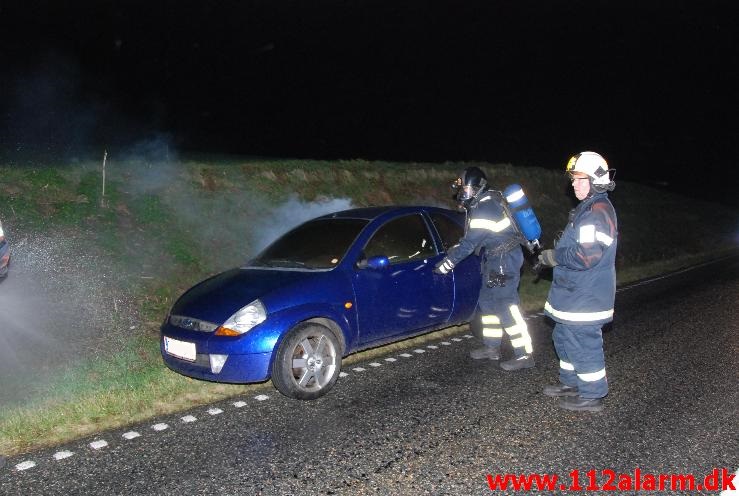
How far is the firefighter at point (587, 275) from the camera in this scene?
192 inches

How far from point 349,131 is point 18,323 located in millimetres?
22711

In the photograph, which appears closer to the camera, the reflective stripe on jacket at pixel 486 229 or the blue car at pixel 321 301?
the blue car at pixel 321 301

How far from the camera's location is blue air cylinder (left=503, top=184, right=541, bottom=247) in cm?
588

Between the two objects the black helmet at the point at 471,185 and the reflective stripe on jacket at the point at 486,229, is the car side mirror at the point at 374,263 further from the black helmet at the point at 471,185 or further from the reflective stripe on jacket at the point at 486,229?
the black helmet at the point at 471,185

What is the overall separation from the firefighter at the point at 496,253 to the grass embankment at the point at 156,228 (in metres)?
1.42

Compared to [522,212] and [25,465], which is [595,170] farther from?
[25,465]

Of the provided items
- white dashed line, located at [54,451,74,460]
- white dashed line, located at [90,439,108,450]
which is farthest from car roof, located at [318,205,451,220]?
white dashed line, located at [54,451,74,460]

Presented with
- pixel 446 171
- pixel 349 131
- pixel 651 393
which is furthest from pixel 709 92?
pixel 651 393

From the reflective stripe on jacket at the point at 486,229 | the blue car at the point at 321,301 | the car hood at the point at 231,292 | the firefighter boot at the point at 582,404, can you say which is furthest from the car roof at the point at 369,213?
the firefighter boot at the point at 582,404

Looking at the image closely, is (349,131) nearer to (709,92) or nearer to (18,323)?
(18,323)

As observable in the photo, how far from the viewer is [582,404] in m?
5.09

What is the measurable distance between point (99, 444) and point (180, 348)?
43.1 inches

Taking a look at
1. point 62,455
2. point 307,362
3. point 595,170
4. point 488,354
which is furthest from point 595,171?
point 62,455

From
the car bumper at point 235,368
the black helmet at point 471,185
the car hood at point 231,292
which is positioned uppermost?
the black helmet at point 471,185
